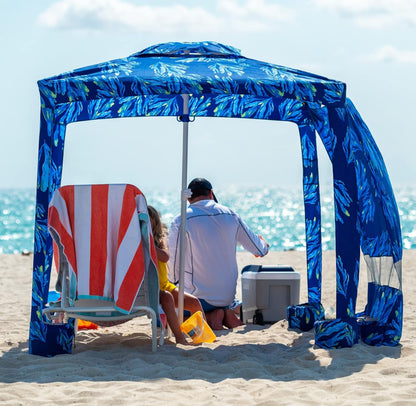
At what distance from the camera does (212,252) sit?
624 centimetres

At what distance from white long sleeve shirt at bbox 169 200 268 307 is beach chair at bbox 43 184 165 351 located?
1.26 meters

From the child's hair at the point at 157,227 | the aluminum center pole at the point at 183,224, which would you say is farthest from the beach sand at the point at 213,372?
the child's hair at the point at 157,227

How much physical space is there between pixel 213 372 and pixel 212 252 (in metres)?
1.79

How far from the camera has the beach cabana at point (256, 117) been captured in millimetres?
4770

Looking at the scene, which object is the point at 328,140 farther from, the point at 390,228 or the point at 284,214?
the point at 284,214

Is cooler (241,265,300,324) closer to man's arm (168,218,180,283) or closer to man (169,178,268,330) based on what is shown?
man (169,178,268,330)

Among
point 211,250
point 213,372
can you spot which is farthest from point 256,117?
point 213,372

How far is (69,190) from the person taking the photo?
4.96m

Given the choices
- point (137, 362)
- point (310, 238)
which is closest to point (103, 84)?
point (137, 362)

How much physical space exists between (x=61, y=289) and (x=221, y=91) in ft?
5.24

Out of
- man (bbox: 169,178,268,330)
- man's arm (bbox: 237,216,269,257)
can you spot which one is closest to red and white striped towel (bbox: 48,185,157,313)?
man (bbox: 169,178,268,330)

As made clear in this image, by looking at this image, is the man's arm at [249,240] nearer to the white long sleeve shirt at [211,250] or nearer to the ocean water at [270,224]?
the white long sleeve shirt at [211,250]

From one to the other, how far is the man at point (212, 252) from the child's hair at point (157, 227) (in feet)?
2.55

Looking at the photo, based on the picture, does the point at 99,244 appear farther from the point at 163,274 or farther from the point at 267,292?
the point at 267,292
